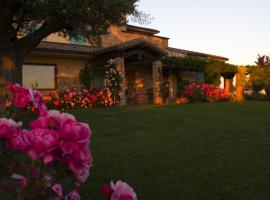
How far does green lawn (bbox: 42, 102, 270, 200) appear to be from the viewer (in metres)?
3.75

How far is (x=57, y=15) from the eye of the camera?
364 inches

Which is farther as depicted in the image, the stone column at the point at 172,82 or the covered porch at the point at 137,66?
the stone column at the point at 172,82

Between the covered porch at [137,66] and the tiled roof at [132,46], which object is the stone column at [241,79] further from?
the tiled roof at [132,46]

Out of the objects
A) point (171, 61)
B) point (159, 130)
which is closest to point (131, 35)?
point (171, 61)

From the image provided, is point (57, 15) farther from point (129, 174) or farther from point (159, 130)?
point (129, 174)

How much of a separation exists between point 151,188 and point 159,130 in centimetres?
440

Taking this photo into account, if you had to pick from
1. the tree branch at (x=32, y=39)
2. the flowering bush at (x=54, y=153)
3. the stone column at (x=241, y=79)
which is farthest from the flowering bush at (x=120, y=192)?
the stone column at (x=241, y=79)

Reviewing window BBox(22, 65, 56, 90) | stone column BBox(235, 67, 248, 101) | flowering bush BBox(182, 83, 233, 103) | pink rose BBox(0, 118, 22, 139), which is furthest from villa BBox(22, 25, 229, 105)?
pink rose BBox(0, 118, 22, 139)

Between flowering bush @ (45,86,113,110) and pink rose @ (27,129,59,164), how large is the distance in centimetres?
1184

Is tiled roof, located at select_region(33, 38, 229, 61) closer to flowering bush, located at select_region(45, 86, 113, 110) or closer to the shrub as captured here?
the shrub

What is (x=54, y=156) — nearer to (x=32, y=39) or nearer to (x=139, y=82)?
(x=32, y=39)

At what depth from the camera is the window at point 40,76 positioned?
55.2 feet

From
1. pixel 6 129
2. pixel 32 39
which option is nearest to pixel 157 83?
pixel 32 39

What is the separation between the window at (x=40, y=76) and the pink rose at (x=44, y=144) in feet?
52.6
